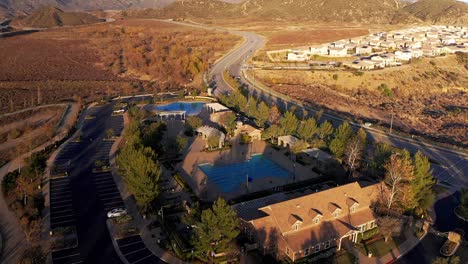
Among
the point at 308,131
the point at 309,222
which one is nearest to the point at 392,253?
the point at 309,222

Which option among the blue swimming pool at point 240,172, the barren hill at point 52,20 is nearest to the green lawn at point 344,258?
the blue swimming pool at point 240,172

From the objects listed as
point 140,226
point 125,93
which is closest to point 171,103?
point 125,93

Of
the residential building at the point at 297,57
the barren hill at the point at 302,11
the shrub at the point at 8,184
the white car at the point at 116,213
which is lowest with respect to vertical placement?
the white car at the point at 116,213

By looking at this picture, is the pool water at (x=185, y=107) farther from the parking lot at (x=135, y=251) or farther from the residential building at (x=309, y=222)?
the parking lot at (x=135, y=251)

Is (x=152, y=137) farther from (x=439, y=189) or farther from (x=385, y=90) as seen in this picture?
(x=385, y=90)

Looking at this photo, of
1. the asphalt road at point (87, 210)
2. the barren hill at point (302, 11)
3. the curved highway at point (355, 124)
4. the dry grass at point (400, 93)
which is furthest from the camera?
the barren hill at point (302, 11)

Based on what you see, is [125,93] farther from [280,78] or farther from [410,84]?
[410,84]

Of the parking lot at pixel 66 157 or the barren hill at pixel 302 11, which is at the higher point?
the barren hill at pixel 302 11
